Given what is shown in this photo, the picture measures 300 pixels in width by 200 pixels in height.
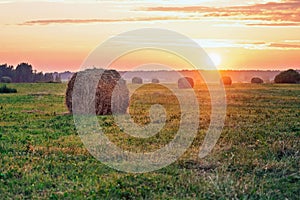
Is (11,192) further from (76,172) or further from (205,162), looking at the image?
(205,162)

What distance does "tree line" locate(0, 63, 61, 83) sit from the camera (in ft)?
298

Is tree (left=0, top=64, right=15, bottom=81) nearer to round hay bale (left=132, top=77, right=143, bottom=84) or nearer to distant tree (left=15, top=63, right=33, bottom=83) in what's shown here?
distant tree (left=15, top=63, right=33, bottom=83)

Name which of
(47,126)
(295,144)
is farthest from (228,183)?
(47,126)

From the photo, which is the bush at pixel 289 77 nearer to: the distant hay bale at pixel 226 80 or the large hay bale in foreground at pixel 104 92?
the distant hay bale at pixel 226 80

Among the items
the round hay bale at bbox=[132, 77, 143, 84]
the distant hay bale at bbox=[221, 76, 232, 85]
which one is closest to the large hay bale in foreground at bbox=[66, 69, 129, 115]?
the distant hay bale at bbox=[221, 76, 232, 85]

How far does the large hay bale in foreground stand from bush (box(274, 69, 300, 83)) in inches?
1573

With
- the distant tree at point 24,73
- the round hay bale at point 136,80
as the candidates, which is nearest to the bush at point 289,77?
the round hay bale at point 136,80

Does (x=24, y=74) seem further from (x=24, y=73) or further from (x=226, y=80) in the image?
(x=226, y=80)

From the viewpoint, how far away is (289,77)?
61.6 m

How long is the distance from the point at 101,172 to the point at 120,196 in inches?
72.6

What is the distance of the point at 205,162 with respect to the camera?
1200 centimetres

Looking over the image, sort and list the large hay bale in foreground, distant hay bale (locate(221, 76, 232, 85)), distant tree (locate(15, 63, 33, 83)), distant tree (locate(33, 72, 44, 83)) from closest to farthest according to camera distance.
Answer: the large hay bale in foreground → distant hay bale (locate(221, 76, 232, 85)) → distant tree (locate(15, 63, 33, 83)) → distant tree (locate(33, 72, 44, 83))

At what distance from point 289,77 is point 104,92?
41836 millimetres

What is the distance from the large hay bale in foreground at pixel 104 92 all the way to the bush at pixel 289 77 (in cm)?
3995
